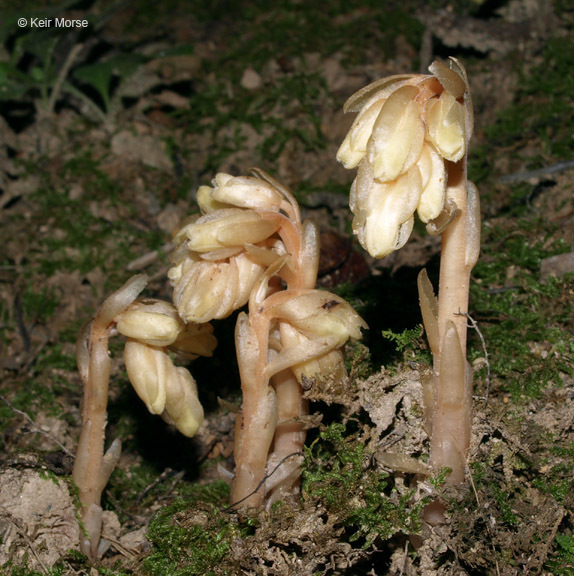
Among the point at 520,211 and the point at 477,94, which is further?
the point at 477,94

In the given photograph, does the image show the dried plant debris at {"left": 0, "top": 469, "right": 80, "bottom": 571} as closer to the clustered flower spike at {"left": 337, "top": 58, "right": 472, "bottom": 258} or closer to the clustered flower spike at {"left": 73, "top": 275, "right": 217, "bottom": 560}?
the clustered flower spike at {"left": 73, "top": 275, "right": 217, "bottom": 560}

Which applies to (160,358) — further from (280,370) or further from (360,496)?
(360,496)

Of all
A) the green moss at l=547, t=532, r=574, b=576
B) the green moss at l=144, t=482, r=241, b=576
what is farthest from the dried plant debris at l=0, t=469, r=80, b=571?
the green moss at l=547, t=532, r=574, b=576

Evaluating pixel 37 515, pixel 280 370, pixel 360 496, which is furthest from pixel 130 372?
pixel 360 496

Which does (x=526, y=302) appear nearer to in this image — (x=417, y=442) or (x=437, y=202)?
(x=417, y=442)

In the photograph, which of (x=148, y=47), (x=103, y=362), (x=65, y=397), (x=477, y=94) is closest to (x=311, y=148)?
(x=477, y=94)

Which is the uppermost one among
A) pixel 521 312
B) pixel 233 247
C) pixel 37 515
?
pixel 233 247

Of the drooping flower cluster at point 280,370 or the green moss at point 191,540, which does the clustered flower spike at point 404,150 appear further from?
the green moss at point 191,540
